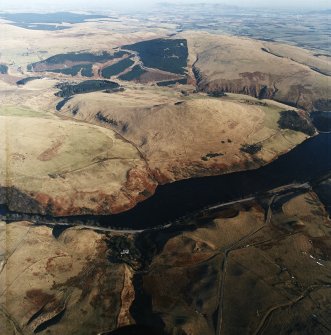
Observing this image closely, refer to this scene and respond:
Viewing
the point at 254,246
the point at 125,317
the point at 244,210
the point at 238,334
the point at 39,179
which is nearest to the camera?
the point at 238,334

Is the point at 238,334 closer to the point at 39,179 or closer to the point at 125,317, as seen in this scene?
the point at 125,317

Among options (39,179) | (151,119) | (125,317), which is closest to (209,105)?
(151,119)

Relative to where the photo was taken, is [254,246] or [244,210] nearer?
[254,246]

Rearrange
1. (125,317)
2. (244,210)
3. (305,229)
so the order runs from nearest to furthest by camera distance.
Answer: (125,317) < (305,229) < (244,210)

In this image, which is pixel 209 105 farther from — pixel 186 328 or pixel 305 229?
pixel 186 328

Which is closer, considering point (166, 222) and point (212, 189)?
point (166, 222)

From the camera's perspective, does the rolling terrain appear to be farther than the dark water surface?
No

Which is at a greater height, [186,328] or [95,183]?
[186,328]

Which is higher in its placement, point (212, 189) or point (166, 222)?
point (166, 222)

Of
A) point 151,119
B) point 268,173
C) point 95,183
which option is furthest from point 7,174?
point 268,173

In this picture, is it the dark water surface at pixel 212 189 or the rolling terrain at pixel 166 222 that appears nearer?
the rolling terrain at pixel 166 222
